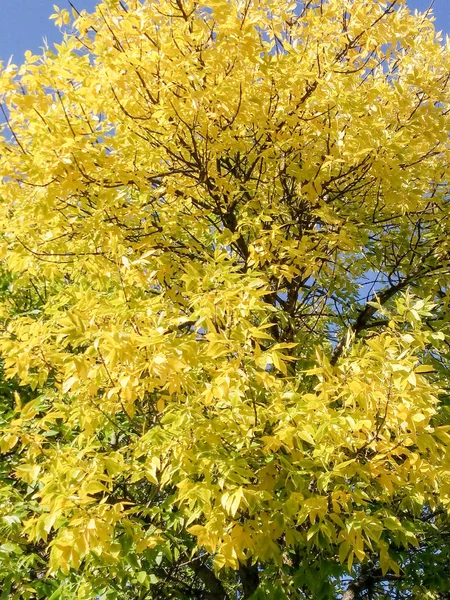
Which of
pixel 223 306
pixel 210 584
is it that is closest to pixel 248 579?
→ pixel 210 584

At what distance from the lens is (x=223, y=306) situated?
2201 millimetres

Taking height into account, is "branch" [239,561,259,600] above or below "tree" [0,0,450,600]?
Result: below

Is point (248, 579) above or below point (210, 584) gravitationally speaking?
above

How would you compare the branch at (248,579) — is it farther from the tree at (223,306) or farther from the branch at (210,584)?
the branch at (210,584)

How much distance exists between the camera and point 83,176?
3.02 metres

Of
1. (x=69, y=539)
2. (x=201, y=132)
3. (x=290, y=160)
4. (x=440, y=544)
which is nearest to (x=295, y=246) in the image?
(x=290, y=160)

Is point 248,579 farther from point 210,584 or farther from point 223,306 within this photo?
point 223,306

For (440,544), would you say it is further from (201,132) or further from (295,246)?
(201,132)

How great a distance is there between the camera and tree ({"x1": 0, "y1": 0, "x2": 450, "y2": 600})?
85.5 inches

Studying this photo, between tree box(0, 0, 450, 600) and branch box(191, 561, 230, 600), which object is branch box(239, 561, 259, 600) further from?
branch box(191, 561, 230, 600)

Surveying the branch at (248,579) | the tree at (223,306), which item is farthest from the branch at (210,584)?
the branch at (248,579)

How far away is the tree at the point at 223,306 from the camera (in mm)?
2172

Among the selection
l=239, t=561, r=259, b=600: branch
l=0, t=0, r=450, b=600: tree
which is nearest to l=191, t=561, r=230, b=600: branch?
l=0, t=0, r=450, b=600: tree

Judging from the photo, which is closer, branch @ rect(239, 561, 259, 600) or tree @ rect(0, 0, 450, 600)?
tree @ rect(0, 0, 450, 600)
